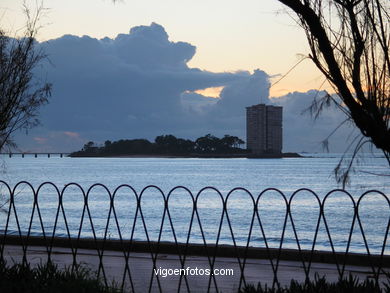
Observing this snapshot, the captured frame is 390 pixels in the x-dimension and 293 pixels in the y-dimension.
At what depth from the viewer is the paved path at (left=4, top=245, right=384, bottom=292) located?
942 cm

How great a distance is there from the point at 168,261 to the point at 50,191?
6674cm

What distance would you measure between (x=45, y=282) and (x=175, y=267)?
370 cm

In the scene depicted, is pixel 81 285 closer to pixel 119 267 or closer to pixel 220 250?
pixel 119 267

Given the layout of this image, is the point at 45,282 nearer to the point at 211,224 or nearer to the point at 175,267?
the point at 175,267

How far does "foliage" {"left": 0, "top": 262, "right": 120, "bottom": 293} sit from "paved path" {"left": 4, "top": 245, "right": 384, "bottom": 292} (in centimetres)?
114

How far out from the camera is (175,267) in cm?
1070

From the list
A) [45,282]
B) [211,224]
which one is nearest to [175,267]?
[45,282]

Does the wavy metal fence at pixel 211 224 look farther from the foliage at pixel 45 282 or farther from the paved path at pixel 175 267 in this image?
the foliage at pixel 45 282

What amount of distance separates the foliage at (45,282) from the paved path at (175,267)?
1.14 meters

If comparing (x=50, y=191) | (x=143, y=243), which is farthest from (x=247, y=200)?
(x=143, y=243)

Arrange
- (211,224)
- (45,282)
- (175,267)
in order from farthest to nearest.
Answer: (211,224)
(175,267)
(45,282)

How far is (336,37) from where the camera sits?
566 cm

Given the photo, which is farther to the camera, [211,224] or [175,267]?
[211,224]

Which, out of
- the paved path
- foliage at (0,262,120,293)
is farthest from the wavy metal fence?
foliage at (0,262,120,293)
